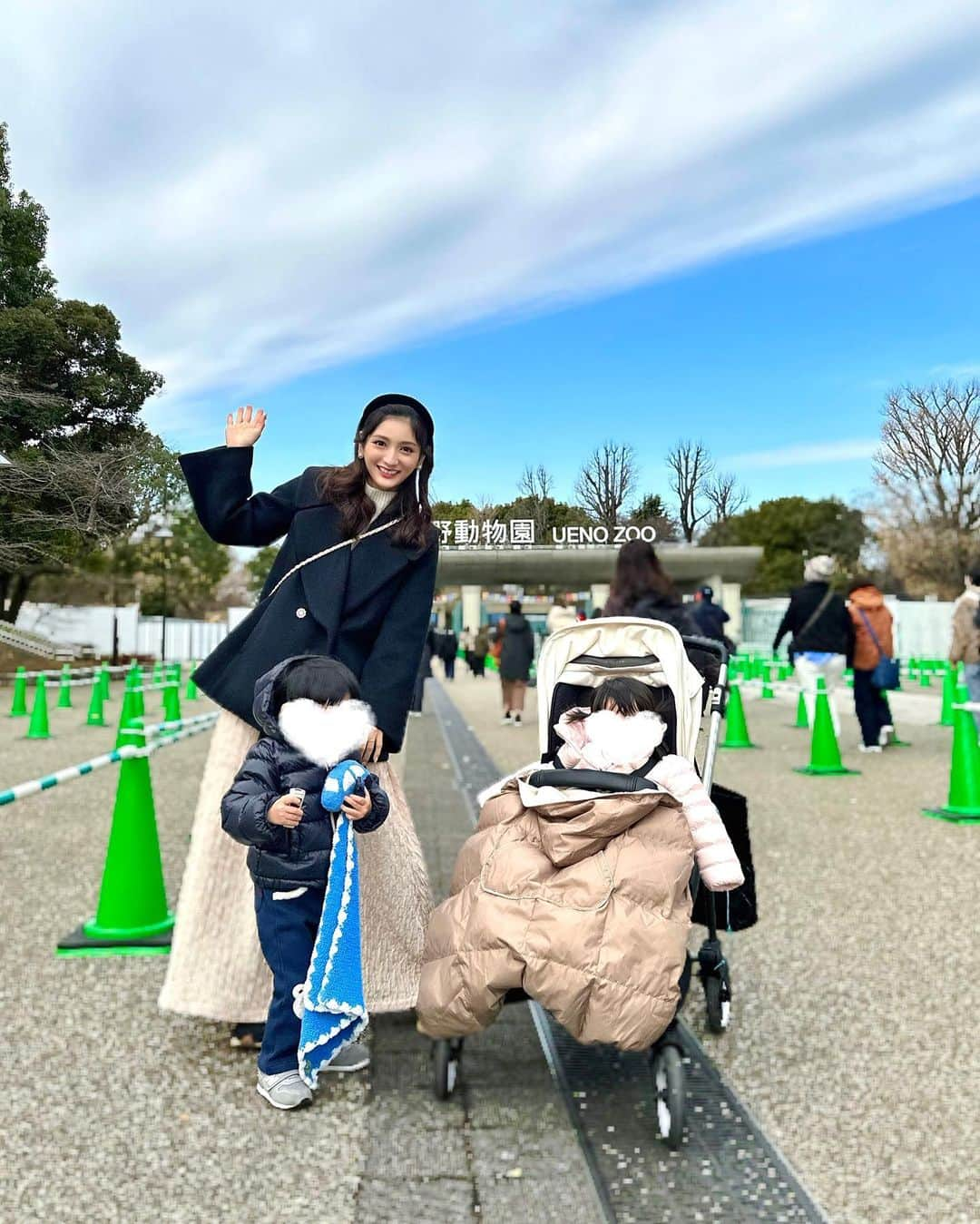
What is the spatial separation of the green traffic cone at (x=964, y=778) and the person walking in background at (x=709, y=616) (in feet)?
7.15

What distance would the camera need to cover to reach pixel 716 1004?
3.81m

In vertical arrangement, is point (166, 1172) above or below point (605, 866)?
below

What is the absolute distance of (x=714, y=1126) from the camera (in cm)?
309

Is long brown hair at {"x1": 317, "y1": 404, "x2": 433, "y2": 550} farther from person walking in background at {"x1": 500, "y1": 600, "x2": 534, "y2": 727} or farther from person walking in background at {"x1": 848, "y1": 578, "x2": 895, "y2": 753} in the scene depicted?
person walking in background at {"x1": 500, "y1": 600, "x2": 534, "y2": 727}

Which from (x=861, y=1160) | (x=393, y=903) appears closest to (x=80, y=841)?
(x=393, y=903)

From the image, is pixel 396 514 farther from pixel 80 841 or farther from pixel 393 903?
pixel 80 841

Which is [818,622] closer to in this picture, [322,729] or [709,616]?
[709,616]

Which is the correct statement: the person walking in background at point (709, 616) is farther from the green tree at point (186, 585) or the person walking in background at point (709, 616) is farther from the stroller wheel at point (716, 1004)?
the green tree at point (186, 585)

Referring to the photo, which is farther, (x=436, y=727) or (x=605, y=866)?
(x=436, y=727)

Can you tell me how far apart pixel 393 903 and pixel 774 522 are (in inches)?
2356

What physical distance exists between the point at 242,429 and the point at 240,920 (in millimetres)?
1499

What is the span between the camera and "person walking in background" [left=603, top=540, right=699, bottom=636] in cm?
645

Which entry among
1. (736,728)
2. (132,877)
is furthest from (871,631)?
(132,877)

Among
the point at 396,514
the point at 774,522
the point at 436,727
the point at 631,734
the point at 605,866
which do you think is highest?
the point at 774,522
